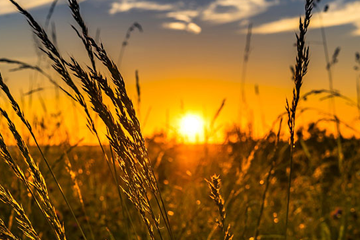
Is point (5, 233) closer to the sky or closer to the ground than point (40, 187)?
closer to the ground

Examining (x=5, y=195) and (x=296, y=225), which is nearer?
(x=5, y=195)

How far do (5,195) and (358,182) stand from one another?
11.5 feet

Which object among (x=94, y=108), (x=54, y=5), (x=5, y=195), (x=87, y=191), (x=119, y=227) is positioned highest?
(x=54, y=5)

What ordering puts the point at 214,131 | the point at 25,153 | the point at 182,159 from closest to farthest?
the point at 25,153 < the point at 214,131 < the point at 182,159

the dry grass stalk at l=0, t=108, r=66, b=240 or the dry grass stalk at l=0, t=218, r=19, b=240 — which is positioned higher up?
the dry grass stalk at l=0, t=108, r=66, b=240

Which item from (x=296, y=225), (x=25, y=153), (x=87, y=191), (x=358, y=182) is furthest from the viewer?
(x=87, y=191)

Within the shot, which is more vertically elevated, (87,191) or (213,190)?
(213,190)

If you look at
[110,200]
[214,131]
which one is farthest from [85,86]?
[110,200]

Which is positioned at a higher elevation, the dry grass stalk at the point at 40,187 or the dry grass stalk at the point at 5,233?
the dry grass stalk at the point at 40,187

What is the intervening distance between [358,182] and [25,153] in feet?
11.3

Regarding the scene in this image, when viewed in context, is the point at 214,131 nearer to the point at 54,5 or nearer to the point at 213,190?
the point at 213,190

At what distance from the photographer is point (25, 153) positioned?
1138mm

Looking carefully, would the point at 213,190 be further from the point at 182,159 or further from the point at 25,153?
the point at 182,159

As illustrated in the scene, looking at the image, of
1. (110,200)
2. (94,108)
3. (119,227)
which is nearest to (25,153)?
(94,108)
